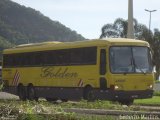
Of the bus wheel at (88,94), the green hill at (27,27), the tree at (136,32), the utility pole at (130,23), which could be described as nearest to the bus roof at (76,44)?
the bus wheel at (88,94)

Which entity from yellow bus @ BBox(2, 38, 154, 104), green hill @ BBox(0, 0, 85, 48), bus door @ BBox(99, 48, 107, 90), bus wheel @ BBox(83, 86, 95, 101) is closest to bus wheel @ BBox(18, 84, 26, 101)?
yellow bus @ BBox(2, 38, 154, 104)

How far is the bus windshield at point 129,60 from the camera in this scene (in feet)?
81.1

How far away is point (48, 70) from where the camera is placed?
30.3m

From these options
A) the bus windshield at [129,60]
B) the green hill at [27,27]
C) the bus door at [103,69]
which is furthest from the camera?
the green hill at [27,27]

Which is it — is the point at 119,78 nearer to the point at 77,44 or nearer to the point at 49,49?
the point at 77,44

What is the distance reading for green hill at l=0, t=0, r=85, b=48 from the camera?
393 ft

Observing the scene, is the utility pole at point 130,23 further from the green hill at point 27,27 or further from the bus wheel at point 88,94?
the green hill at point 27,27

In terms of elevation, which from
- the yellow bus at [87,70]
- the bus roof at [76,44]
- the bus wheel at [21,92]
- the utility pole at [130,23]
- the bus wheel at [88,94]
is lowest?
the bus wheel at [21,92]

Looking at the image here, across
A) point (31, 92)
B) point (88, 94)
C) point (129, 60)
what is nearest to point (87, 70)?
point (88, 94)

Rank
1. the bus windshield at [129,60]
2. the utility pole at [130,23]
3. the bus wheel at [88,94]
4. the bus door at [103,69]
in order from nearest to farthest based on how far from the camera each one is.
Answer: the bus windshield at [129,60]
the bus door at [103,69]
the bus wheel at [88,94]
the utility pole at [130,23]

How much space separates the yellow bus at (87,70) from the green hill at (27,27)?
3308 inches

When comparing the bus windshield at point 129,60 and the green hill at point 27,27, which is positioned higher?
the green hill at point 27,27

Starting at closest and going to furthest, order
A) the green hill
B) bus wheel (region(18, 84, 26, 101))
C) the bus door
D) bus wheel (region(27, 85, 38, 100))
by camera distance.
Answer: the bus door, bus wheel (region(27, 85, 38, 100)), bus wheel (region(18, 84, 26, 101)), the green hill

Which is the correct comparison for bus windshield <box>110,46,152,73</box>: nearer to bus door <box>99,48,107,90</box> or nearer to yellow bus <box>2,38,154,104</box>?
yellow bus <box>2,38,154,104</box>
